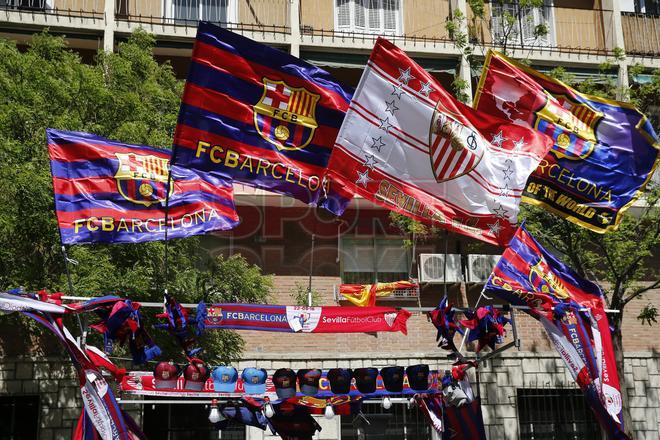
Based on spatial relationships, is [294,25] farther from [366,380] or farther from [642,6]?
[366,380]

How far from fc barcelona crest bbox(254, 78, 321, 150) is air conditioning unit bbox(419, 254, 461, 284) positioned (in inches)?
338

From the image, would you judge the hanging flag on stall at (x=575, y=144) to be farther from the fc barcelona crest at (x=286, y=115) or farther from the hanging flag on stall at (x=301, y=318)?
the hanging flag on stall at (x=301, y=318)

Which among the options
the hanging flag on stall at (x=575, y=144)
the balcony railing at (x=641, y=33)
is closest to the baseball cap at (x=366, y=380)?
the hanging flag on stall at (x=575, y=144)

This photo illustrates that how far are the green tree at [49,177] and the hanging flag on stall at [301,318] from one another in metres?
3.45

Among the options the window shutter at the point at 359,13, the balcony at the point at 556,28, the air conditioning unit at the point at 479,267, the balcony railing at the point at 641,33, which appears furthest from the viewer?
the balcony railing at the point at 641,33

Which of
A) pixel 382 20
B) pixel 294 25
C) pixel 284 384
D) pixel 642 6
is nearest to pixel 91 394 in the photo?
pixel 284 384

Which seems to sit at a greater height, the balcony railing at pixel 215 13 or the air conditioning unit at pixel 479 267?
the balcony railing at pixel 215 13

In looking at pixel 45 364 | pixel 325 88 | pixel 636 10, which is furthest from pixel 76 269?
pixel 636 10

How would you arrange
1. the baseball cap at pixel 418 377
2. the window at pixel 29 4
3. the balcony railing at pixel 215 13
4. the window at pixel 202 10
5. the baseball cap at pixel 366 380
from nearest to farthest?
the baseball cap at pixel 366 380
the baseball cap at pixel 418 377
the window at pixel 29 4
the balcony railing at pixel 215 13
the window at pixel 202 10

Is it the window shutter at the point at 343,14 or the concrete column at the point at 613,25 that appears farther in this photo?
the concrete column at the point at 613,25

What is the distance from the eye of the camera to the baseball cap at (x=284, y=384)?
11984mm

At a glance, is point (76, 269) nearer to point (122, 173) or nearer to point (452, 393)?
point (122, 173)

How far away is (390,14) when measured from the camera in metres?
22.2

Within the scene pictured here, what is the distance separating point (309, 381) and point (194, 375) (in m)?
1.69
